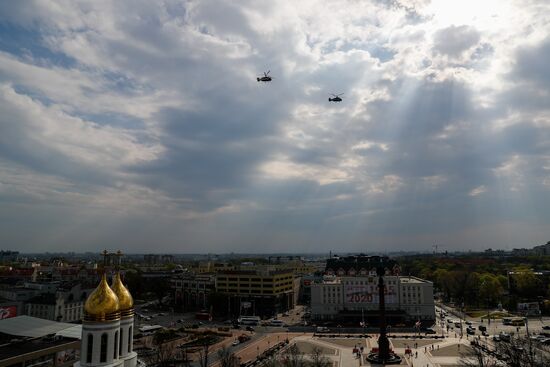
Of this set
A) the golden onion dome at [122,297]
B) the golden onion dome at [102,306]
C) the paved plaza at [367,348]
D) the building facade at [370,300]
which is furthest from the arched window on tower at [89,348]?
the building facade at [370,300]

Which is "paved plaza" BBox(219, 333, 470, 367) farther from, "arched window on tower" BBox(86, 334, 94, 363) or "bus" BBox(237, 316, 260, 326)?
"arched window on tower" BBox(86, 334, 94, 363)

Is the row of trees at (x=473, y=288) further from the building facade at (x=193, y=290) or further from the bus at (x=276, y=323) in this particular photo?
the building facade at (x=193, y=290)

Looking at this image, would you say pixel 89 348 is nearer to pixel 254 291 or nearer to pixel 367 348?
pixel 367 348

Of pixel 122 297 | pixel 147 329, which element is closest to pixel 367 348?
pixel 147 329

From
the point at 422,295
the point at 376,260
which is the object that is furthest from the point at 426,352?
the point at 376,260

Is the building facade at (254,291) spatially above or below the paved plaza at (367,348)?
above

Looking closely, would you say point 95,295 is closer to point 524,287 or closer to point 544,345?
point 544,345

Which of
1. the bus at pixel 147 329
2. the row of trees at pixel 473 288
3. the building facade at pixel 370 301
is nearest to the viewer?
the bus at pixel 147 329
